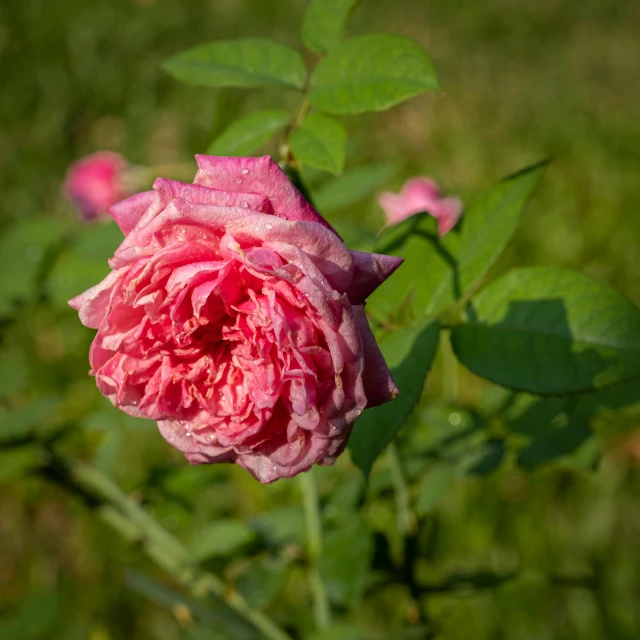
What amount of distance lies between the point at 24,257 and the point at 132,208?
59cm

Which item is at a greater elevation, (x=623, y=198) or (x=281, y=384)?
(x=281, y=384)

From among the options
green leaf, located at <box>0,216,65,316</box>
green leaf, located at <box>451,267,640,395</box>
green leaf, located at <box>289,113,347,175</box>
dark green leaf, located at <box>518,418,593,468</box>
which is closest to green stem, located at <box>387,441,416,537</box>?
dark green leaf, located at <box>518,418,593,468</box>

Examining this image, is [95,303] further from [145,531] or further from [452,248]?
[145,531]

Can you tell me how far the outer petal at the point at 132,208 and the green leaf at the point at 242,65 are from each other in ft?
0.74

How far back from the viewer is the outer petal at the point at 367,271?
0.53 metres

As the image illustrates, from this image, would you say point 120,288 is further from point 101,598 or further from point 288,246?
point 101,598

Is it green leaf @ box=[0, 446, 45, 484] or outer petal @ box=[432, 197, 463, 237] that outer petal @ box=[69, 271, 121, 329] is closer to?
green leaf @ box=[0, 446, 45, 484]

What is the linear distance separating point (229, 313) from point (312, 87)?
27cm

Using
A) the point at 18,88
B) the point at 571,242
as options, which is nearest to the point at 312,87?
the point at 571,242

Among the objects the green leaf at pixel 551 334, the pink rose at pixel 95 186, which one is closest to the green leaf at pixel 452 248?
the green leaf at pixel 551 334

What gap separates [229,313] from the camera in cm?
57

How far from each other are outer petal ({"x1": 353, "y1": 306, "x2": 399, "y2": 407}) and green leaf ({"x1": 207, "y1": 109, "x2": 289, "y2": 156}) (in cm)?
22

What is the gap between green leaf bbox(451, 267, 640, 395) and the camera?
0.58 meters

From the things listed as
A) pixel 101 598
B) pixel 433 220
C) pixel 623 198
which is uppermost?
pixel 433 220
